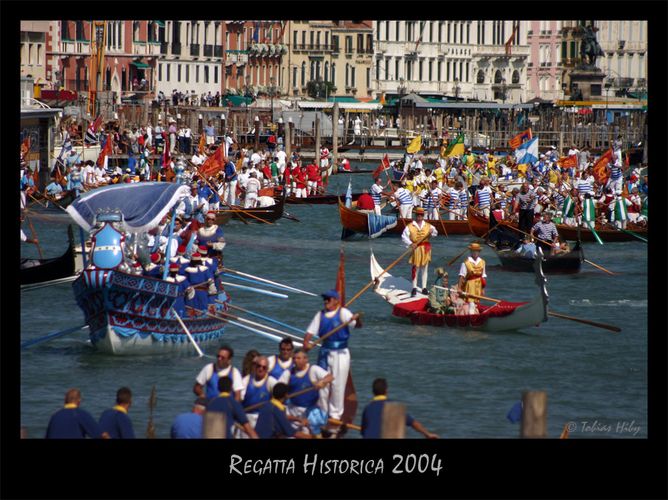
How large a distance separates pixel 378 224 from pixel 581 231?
4102mm

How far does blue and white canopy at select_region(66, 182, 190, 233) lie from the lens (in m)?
18.6

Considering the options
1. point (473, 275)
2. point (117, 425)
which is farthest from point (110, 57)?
point (117, 425)

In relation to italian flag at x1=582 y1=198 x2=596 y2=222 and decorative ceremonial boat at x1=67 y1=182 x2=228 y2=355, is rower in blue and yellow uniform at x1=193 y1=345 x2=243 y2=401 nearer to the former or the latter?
decorative ceremonial boat at x1=67 y1=182 x2=228 y2=355

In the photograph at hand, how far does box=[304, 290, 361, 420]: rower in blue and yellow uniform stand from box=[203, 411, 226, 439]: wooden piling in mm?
2499

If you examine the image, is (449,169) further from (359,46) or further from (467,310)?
(359,46)

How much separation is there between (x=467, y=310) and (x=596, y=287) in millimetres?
6630

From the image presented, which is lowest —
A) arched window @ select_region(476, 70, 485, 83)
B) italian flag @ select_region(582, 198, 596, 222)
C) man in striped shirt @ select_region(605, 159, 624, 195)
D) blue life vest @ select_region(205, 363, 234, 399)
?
blue life vest @ select_region(205, 363, 234, 399)

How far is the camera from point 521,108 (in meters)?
73.4

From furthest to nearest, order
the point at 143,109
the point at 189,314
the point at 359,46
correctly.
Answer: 1. the point at 359,46
2. the point at 143,109
3. the point at 189,314

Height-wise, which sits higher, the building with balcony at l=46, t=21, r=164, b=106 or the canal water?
the building with balcony at l=46, t=21, r=164, b=106

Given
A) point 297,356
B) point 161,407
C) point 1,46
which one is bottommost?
point 161,407

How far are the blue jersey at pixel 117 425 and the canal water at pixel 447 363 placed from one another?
3729mm

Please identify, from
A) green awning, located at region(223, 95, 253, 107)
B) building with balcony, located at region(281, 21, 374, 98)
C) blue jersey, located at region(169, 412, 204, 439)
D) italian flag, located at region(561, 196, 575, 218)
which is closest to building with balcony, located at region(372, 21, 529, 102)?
building with balcony, located at region(281, 21, 374, 98)

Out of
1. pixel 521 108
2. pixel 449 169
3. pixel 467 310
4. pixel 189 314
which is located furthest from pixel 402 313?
pixel 521 108
